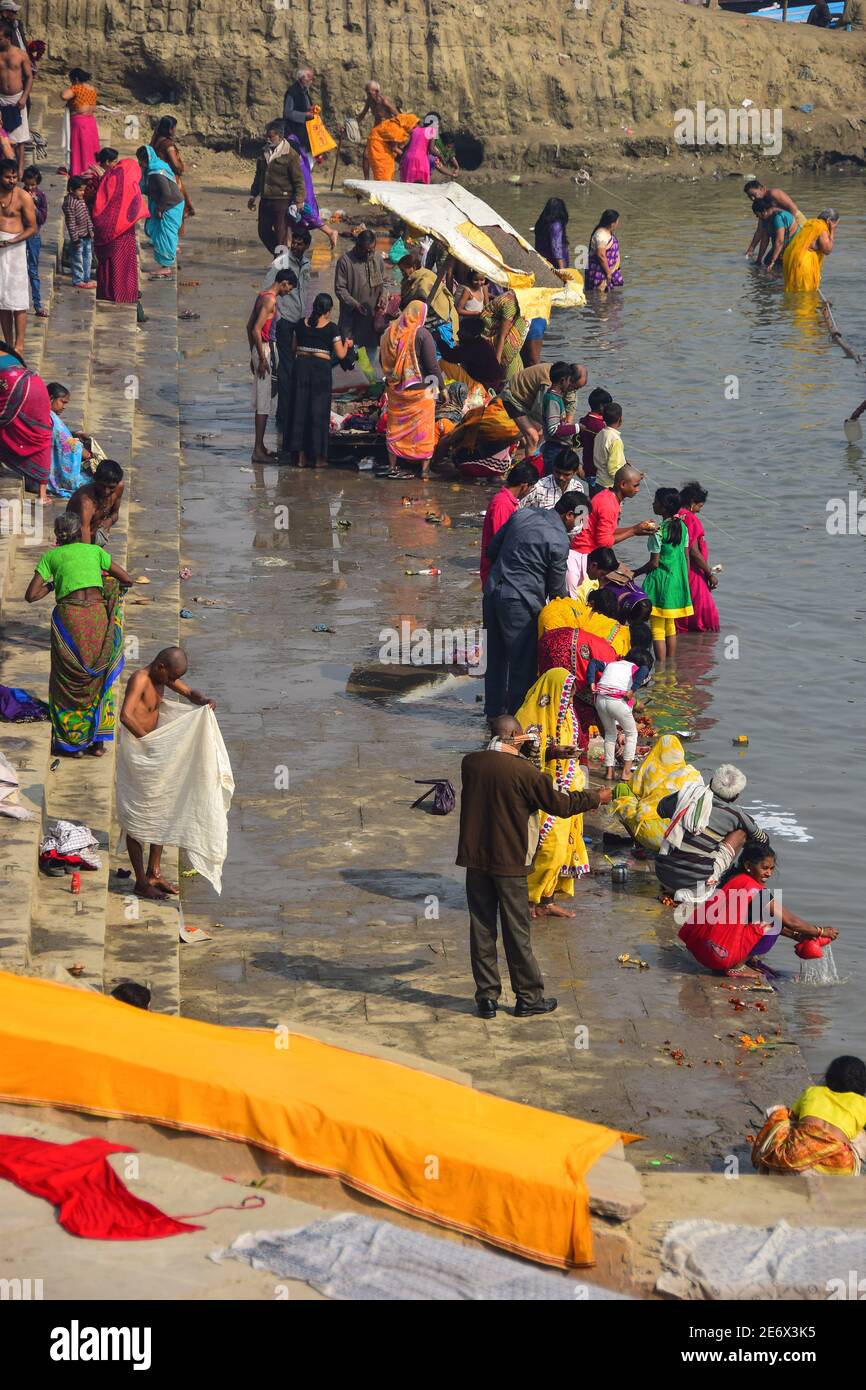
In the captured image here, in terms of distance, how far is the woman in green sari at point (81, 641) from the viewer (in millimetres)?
10133

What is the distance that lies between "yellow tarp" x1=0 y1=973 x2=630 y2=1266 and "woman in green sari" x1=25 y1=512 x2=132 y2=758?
3079 mm

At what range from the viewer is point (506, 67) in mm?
30234

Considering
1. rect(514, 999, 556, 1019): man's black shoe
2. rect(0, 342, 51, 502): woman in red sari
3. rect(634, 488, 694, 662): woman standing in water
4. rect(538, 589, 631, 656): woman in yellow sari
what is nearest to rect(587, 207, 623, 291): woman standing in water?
rect(634, 488, 694, 662): woman standing in water

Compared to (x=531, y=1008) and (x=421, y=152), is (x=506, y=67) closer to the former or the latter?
(x=421, y=152)

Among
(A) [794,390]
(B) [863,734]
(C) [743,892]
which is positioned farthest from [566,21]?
(C) [743,892]

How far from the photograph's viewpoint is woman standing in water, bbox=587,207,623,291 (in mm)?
23750

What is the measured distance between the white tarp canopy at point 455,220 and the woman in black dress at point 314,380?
1.58 meters

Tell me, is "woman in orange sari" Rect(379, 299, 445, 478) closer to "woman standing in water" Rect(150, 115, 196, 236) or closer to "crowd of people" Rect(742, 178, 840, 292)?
"woman standing in water" Rect(150, 115, 196, 236)

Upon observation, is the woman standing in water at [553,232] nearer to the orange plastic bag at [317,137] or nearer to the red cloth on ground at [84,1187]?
the orange plastic bag at [317,137]

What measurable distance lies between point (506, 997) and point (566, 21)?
24.9 metres

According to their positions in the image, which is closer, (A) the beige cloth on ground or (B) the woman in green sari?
(A) the beige cloth on ground
